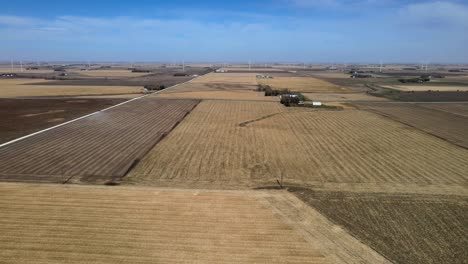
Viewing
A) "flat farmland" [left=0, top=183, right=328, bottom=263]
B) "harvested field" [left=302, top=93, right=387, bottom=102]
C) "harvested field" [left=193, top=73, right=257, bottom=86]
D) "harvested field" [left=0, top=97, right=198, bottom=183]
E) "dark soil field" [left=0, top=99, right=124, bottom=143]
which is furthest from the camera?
"harvested field" [left=193, top=73, right=257, bottom=86]

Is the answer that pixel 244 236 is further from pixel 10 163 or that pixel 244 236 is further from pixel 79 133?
pixel 79 133

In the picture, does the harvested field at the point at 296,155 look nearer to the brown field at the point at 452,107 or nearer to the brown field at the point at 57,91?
the brown field at the point at 452,107

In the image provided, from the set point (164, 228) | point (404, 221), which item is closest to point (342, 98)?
point (404, 221)

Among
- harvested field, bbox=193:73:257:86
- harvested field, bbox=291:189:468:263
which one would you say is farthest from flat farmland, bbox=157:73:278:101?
harvested field, bbox=291:189:468:263

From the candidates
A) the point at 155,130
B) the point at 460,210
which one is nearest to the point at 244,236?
the point at 460,210

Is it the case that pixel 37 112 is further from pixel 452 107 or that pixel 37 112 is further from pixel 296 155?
pixel 452 107

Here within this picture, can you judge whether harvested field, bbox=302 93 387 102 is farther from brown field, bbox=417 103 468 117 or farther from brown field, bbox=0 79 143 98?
brown field, bbox=0 79 143 98

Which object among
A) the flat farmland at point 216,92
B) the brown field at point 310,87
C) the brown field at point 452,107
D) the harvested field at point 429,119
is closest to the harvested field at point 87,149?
the flat farmland at point 216,92
